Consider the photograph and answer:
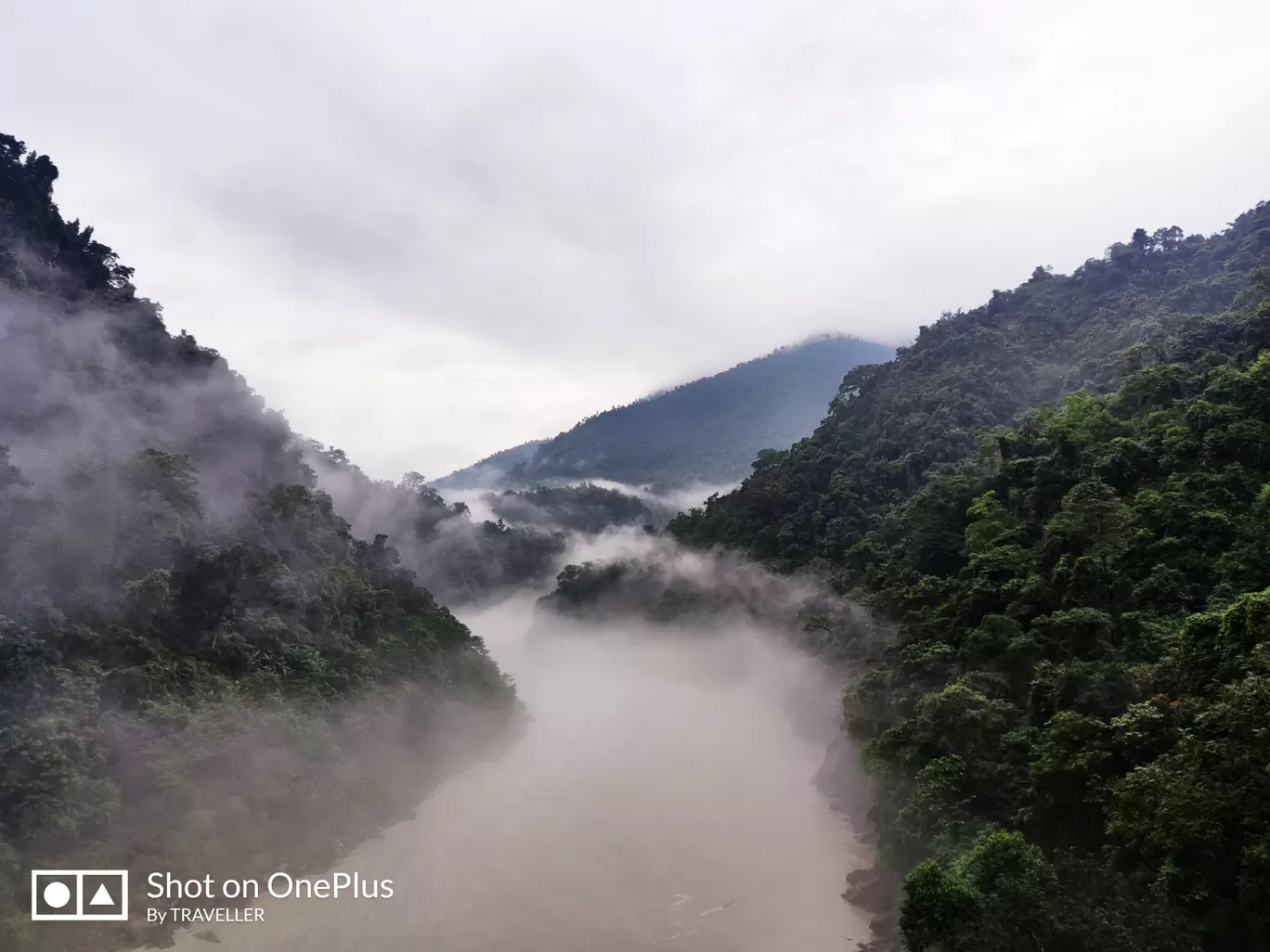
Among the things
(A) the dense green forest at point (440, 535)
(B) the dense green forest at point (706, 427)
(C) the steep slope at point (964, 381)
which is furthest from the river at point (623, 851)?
(B) the dense green forest at point (706, 427)

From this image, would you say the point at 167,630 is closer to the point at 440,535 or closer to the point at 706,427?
the point at 440,535

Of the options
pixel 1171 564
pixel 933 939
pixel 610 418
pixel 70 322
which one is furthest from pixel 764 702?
pixel 610 418

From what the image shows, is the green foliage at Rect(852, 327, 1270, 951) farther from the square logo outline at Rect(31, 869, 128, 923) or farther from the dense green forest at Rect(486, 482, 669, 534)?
the dense green forest at Rect(486, 482, 669, 534)

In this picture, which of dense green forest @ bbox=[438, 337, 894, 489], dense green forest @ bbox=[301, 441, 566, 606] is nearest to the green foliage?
dense green forest @ bbox=[301, 441, 566, 606]

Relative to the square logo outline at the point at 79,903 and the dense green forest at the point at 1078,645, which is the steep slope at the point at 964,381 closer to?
the dense green forest at the point at 1078,645

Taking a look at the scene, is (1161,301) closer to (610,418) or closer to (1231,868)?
(1231,868)

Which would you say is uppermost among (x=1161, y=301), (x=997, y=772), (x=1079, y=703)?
(x=1161, y=301)
